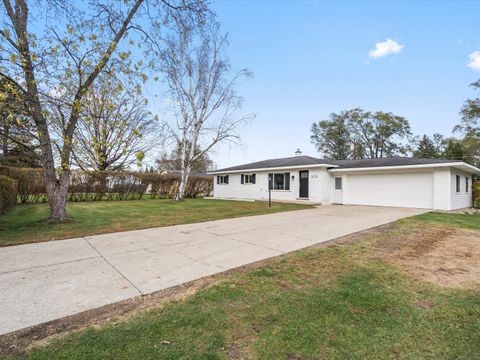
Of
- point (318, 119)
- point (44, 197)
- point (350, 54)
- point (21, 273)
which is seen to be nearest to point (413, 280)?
point (21, 273)

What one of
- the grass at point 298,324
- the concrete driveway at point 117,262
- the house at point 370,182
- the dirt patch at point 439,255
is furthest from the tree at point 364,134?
the grass at point 298,324

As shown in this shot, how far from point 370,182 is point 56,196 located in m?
14.9

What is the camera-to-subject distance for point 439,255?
4465mm

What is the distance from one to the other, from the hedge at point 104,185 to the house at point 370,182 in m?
5.82

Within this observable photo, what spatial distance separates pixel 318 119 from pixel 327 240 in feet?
117

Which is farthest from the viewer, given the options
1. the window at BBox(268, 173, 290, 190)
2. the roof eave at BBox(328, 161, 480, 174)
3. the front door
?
the window at BBox(268, 173, 290, 190)

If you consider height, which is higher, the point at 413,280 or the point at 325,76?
the point at 325,76

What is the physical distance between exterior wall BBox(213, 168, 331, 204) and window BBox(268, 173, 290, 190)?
27cm

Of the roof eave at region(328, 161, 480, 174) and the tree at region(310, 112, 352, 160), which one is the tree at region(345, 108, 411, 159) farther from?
the roof eave at region(328, 161, 480, 174)

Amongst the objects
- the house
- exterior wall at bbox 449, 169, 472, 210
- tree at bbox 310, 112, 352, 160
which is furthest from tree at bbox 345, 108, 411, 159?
the house

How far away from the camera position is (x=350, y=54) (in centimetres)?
1323

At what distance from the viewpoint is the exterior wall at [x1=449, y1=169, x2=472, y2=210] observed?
481 inches

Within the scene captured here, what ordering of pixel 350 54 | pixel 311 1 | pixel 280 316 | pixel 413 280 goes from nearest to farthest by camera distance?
pixel 280 316 → pixel 413 280 → pixel 311 1 → pixel 350 54

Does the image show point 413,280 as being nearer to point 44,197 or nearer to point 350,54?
point 350,54
